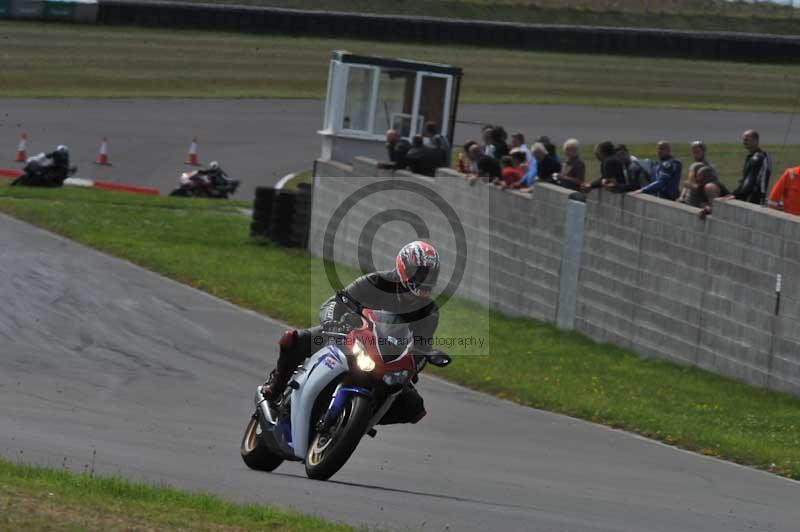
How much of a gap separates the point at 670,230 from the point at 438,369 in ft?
10.1

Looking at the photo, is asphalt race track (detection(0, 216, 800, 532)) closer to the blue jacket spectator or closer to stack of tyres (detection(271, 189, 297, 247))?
the blue jacket spectator

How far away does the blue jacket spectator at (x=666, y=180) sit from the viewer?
1741 cm

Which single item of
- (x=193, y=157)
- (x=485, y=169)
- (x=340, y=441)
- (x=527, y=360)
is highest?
(x=485, y=169)

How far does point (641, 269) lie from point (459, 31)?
30207mm

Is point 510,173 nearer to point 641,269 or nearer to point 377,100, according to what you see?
point 641,269

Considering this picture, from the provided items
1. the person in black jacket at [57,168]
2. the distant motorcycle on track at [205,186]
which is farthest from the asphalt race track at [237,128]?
the person in black jacket at [57,168]

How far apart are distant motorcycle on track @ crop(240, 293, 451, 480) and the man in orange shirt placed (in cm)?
773

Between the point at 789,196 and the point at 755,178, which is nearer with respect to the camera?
the point at 789,196

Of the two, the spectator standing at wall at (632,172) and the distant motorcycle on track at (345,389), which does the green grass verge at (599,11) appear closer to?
the spectator standing at wall at (632,172)

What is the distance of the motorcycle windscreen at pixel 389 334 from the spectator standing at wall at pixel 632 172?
30.9 feet

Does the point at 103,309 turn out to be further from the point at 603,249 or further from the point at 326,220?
the point at 326,220

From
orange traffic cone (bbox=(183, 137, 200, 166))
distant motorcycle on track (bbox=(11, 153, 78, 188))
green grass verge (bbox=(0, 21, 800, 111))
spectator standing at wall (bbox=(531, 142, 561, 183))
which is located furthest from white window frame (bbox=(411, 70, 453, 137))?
green grass verge (bbox=(0, 21, 800, 111))

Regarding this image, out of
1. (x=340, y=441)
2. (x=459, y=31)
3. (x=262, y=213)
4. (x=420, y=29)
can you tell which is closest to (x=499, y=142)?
(x=262, y=213)

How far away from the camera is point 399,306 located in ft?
29.2
